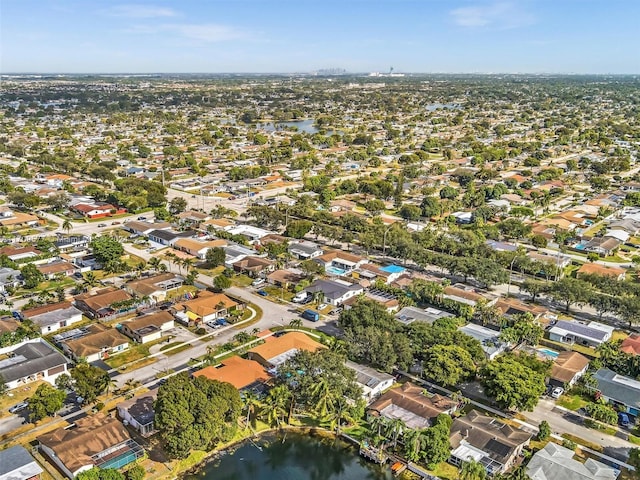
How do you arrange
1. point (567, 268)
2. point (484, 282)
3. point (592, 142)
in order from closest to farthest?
point (484, 282)
point (567, 268)
point (592, 142)

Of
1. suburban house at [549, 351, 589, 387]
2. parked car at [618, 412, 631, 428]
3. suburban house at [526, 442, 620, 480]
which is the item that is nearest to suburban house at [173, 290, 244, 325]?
suburban house at [549, 351, 589, 387]

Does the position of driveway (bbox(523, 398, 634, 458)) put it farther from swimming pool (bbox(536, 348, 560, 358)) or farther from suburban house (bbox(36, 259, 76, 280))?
suburban house (bbox(36, 259, 76, 280))

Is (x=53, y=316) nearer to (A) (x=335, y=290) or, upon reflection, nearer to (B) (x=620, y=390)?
(A) (x=335, y=290)

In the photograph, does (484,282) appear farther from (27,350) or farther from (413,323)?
(27,350)

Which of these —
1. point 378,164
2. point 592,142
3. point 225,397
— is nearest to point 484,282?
point 225,397

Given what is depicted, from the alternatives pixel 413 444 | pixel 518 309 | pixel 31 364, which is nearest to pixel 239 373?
pixel 413 444

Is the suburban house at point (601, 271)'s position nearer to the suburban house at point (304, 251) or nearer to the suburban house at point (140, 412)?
the suburban house at point (304, 251)
